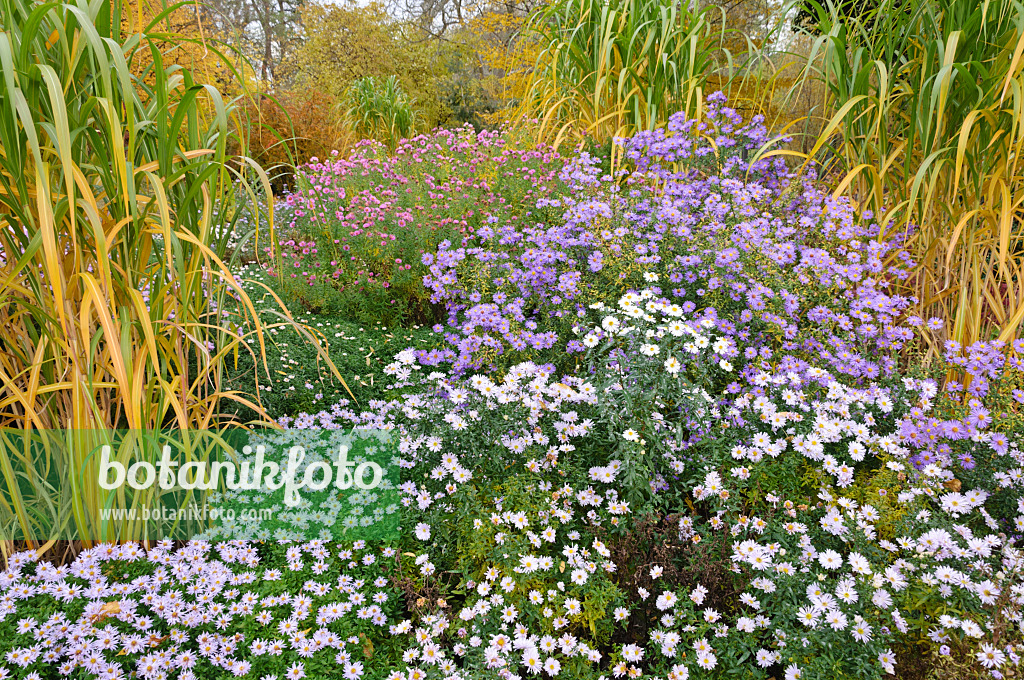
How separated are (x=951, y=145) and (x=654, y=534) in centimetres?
222

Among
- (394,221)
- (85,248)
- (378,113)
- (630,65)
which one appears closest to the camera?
(85,248)

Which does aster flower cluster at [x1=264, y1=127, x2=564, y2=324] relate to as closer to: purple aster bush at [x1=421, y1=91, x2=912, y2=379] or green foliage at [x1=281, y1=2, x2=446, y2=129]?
purple aster bush at [x1=421, y1=91, x2=912, y2=379]

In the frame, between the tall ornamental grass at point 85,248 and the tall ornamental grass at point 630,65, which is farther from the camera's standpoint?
the tall ornamental grass at point 630,65

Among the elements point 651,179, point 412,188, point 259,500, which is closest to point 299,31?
point 412,188

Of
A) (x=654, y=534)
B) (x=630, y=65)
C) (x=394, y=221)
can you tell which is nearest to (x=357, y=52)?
(x=394, y=221)

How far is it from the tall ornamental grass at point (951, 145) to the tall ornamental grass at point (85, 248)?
2449mm

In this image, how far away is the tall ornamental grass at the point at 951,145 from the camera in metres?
2.49

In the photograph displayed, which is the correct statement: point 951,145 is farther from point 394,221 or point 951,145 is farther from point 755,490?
point 394,221

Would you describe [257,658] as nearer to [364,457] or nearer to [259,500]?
[259,500]

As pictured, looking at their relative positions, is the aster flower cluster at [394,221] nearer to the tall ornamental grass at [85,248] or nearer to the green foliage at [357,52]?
the tall ornamental grass at [85,248]

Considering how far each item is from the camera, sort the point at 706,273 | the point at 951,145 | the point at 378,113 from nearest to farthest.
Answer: the point at 706,273 → the point at 951,145 → the point at 378,113

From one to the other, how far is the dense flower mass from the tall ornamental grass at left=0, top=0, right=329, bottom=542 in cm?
30

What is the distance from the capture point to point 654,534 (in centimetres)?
177

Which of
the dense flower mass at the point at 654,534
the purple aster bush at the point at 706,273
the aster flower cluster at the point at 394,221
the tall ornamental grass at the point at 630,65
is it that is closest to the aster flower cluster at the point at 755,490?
the dense flower mass at the point at 654,534
